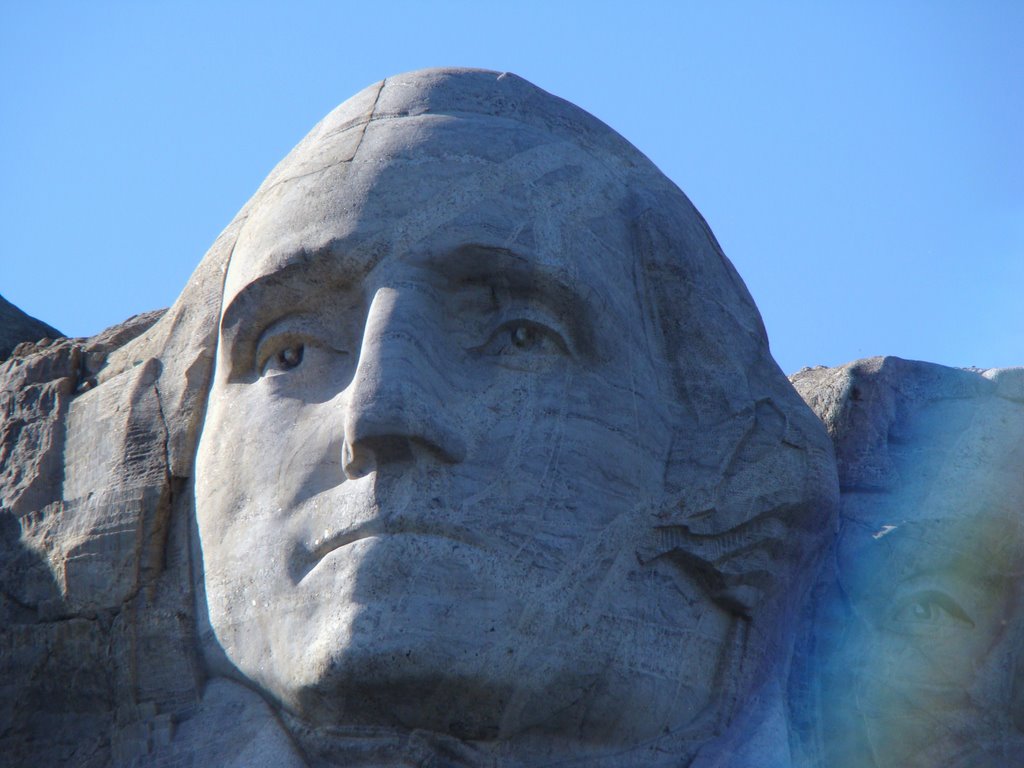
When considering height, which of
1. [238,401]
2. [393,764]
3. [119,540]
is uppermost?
[238,401]

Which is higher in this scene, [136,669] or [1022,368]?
[1022,368]

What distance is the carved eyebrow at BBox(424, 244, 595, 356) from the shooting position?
652cm

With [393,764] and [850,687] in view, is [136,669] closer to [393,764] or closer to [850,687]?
[393,764]

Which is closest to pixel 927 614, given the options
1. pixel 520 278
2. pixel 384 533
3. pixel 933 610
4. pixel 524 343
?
pixel 933 610

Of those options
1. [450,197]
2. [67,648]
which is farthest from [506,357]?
[67,648]

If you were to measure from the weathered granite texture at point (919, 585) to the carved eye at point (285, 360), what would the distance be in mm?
2041

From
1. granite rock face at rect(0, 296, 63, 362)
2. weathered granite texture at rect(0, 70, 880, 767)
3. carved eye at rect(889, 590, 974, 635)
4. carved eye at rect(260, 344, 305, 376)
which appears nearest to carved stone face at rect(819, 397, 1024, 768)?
carved eye at rect(889, 590, 974, 635)

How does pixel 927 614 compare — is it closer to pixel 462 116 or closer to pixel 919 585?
pixel 919 585

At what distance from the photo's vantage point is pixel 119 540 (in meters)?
6.76

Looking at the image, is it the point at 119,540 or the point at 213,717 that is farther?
the point at 119,540

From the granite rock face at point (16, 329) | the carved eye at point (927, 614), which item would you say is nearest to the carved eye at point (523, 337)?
the carved eye at point (927, 614)

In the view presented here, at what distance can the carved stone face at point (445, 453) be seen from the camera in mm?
5918

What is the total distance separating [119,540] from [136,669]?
0.45 metres

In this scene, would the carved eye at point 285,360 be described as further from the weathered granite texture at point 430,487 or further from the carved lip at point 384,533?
the carved lip at point 384,533
